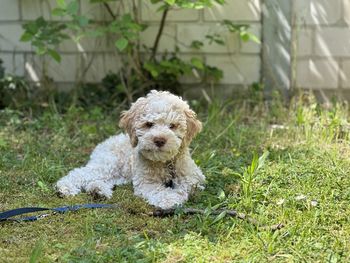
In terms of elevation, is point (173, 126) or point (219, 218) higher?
point (173, 126)

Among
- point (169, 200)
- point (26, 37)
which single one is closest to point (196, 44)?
point (26, 37)

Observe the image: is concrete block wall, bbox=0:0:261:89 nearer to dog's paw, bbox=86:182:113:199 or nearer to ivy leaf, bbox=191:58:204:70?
ivy leaf, bbox=191:58:204:70

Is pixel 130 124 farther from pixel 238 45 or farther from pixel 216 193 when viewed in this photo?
pixel 238 45

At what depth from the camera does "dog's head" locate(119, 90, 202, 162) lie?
447cm

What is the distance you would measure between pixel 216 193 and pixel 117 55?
10.7 feet

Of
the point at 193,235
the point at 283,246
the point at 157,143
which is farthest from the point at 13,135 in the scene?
the point at 283,246

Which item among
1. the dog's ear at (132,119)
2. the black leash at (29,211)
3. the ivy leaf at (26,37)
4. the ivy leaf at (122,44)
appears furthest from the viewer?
the ivy leaf at (26,37)

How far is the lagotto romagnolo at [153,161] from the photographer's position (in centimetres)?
450

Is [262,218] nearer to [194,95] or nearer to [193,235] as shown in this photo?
[193,235]

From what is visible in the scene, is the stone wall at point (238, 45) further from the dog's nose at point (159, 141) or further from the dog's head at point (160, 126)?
the dog's nose at point (159, 141)

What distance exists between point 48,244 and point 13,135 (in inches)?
113

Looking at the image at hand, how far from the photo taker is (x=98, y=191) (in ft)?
15.8

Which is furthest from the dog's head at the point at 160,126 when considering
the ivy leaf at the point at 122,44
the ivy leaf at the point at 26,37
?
the ivy leaf at the point at 26,37

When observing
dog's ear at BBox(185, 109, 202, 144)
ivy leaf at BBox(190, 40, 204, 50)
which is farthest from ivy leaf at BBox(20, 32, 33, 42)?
dog's ear at BBox(185, 109, 202, 144)
